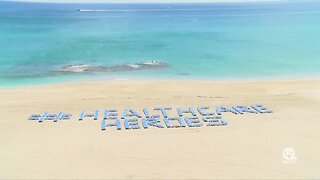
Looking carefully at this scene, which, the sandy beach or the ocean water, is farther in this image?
the ocean water

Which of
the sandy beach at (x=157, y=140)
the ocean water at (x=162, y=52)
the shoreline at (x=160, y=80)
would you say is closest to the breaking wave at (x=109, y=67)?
the ocean water at (x=162, y=52)

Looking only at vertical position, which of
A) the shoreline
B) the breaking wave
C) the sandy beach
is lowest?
the sandy beach

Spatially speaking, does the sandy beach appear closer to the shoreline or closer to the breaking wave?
the shoreline

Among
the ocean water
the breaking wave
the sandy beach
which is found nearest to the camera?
the sandy beach

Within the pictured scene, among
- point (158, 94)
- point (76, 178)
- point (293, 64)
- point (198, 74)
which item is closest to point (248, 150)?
point (76, 178)

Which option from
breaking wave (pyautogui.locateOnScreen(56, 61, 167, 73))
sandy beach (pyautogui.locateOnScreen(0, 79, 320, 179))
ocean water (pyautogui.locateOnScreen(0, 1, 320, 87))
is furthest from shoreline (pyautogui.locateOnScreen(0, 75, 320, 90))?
breaking wave (pyautogui.locateOnScreen(56, 61, 167, 73))

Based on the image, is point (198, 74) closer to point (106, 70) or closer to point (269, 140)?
point (106, 70)

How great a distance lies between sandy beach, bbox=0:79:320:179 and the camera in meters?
15.5

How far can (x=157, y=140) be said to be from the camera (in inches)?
712

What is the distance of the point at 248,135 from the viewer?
18812 mm

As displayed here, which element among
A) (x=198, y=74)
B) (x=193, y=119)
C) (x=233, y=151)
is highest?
(x=198, y=74)

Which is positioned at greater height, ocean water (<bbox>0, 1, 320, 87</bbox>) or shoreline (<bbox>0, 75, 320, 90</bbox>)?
ocean water (<bbox>0, 1, 320, 87</bbox>)

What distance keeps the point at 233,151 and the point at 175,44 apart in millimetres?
32301

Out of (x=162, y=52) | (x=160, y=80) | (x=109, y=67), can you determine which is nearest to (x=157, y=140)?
(x=160, y=80)
